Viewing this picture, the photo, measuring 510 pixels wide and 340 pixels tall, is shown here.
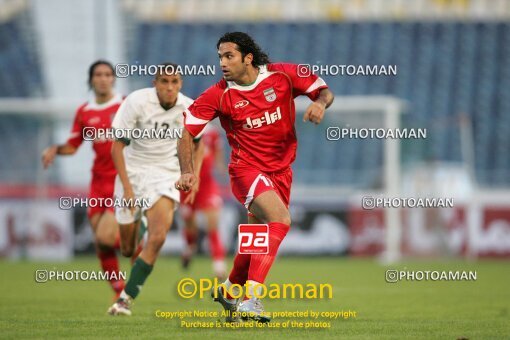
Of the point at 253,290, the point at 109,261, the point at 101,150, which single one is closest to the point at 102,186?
the point at 101,150

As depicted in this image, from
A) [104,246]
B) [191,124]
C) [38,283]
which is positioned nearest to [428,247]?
[38,283]

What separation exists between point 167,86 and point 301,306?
2519 millimetres

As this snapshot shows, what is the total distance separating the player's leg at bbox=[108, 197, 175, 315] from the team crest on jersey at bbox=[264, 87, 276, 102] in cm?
175

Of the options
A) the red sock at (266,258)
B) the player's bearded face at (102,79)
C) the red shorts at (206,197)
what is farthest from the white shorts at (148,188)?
the red shorts at (206,197)

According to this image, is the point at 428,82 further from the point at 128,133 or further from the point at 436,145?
the point at 128,133

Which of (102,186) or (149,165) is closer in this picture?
(149,165)

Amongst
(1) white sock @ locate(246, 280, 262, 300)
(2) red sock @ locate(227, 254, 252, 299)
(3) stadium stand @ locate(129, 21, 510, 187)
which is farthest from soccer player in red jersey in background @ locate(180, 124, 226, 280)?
(3) stadium stand @ locate(129, 21, 510, 187)

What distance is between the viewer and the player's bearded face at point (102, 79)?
984cm

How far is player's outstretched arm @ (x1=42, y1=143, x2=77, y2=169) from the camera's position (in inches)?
385

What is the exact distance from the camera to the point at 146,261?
841 centimetres

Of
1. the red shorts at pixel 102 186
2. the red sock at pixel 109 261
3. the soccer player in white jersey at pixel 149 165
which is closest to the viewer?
the soccer player in white jersey at pixel 149 165

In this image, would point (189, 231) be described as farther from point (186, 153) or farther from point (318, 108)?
point (318, 108)

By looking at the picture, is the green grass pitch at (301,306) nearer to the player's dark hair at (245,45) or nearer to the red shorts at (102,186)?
the red shorts at (102,186)

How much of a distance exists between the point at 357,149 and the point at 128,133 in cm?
1451
